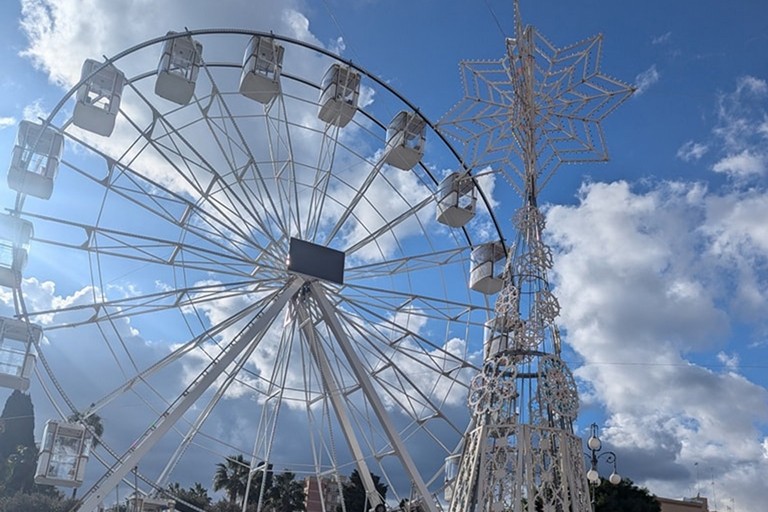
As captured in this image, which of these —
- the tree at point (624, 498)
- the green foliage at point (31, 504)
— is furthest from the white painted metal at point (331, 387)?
the green foliage at point (31, 504)

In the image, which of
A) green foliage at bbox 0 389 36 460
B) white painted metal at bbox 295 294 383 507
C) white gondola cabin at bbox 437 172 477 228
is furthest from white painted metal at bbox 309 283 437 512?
green foliage at bbox 0 389 36 460

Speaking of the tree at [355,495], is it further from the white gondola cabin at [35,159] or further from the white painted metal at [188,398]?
the white gondola cabin at [35,159]

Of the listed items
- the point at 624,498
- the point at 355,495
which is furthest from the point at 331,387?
the point at 355,495

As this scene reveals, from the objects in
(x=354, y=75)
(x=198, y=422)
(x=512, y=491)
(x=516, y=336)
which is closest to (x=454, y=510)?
(x=512, y=491)

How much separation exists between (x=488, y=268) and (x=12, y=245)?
13.5 meters

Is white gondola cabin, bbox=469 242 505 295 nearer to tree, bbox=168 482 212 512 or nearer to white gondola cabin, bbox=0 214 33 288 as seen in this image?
white gondola cabin, bbox=0 214 33 288

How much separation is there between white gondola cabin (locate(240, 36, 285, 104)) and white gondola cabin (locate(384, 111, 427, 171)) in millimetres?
3936

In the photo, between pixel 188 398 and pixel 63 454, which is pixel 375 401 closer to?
pixel 188 398

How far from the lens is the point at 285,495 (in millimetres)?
55781

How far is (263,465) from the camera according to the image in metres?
24.0

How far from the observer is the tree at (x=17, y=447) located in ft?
174

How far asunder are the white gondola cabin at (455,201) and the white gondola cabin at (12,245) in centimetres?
1168

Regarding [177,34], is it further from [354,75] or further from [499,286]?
[499,286]

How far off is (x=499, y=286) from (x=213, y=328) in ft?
30.0
